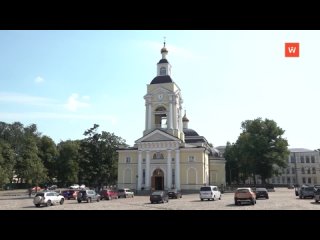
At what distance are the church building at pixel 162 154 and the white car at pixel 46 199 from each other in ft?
88.8

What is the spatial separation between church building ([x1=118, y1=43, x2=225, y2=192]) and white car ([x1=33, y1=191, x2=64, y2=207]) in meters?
27.1

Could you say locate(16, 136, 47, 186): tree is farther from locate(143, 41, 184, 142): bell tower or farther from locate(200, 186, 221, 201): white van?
locate(200, 186, 221, 201): white van

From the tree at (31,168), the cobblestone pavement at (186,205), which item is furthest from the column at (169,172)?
the tree at (31,168)

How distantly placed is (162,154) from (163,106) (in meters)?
9.04

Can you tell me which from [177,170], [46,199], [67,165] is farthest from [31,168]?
[46,199]

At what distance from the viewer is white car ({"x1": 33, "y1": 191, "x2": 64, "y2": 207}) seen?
28.8 meters

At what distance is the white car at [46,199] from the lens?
94.5ft

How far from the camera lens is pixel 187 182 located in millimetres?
56594

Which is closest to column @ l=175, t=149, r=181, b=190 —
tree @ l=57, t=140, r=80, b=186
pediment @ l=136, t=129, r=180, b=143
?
pediment @ l=136, t=129, r=180, b=143

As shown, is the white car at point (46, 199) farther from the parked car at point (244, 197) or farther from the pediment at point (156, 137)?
the pediment at point (156, 137)

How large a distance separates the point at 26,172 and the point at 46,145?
25481 millimetres
